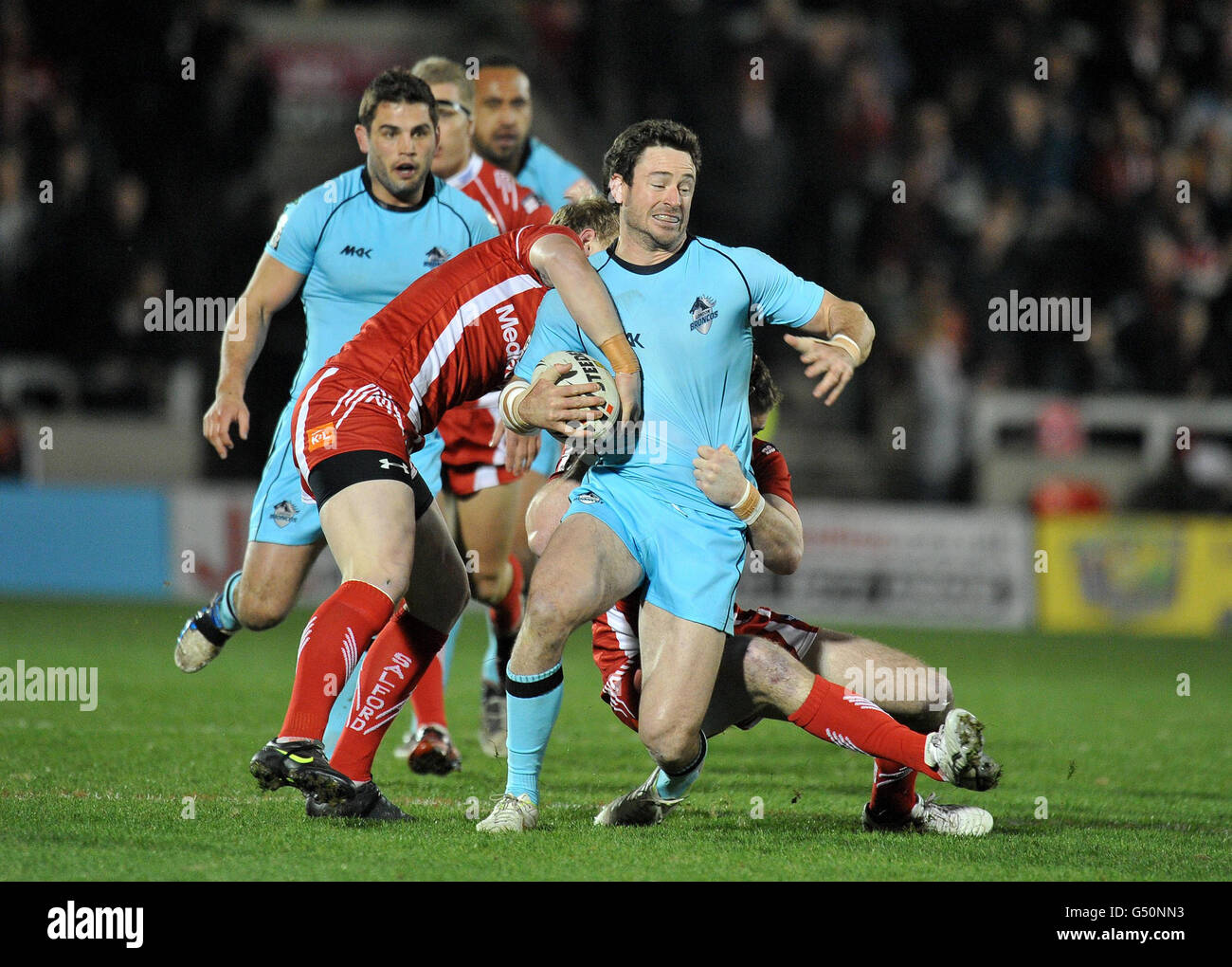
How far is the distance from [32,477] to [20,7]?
208 inches

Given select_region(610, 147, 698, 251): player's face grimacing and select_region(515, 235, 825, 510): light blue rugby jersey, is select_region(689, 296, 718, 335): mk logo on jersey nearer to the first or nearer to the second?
select_region(515, 235, 825, 510): light blue rugby jersey

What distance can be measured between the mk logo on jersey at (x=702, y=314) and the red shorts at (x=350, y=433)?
1.06 metres

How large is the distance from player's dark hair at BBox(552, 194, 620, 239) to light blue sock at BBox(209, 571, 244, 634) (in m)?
2.06

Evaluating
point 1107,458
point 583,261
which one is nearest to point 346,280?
point 583,261

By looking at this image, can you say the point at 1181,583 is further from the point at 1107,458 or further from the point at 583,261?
the point at 583,261

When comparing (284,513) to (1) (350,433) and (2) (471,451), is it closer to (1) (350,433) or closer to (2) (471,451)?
(1) (350,433)

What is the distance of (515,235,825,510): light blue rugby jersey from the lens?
5461 millimetres

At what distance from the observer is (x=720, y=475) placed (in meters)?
5.28

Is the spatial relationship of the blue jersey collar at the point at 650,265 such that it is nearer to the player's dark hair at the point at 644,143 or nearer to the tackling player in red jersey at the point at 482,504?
the player's dark hair at the point at 644,143

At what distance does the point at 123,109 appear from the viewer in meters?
14.9

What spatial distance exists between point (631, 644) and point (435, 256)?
2.04m

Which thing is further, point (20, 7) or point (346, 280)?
point (20, 7)

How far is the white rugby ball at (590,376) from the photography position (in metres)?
5.14

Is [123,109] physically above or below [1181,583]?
above
